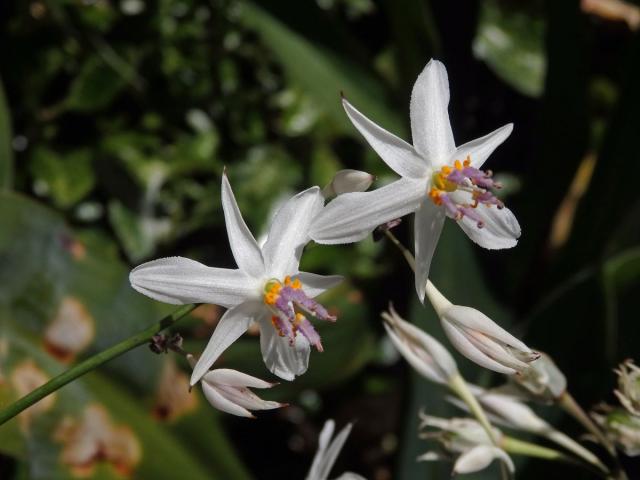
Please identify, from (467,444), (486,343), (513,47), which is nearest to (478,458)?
(467,444)

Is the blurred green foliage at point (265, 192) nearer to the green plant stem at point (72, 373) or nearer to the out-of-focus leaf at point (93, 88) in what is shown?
the out-of-focus leaf at point (93, 88)

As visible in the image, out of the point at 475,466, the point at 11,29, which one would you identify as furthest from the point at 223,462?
the point at 11,29

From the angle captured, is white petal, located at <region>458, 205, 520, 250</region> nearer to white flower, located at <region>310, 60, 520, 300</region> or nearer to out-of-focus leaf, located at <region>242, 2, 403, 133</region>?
white flower, located at <region>310, 60, 520, 300</region>

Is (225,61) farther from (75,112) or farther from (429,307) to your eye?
(429,307)

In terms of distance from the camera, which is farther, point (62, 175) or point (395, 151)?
point (62, 175)

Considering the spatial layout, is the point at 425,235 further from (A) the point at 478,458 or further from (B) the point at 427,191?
(A) the point at 478,458

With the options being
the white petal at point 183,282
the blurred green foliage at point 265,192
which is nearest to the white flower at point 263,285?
the white petal at point 183,282
